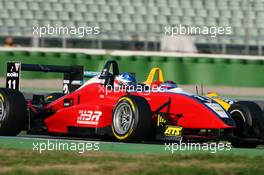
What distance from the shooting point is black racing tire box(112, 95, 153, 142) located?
29.0 ft

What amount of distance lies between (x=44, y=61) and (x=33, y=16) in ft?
13.7

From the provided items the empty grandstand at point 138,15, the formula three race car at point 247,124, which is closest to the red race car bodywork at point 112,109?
the formula three race car at point 247,124

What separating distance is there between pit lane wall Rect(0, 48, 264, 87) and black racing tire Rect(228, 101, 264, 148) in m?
9.91

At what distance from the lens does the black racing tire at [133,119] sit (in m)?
8.84

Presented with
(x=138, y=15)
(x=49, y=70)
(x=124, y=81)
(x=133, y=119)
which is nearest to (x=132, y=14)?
(x=138, y=15)

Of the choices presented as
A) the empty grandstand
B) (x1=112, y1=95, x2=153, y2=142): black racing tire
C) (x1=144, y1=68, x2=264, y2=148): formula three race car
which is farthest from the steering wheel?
the empty grandstand

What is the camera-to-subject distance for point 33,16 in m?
23.9

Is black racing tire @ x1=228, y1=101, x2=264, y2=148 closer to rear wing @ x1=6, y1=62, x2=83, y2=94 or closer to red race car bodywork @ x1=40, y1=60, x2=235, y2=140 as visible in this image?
red race car bodywork @ x1=40, y1=60, x2=235, y2=140

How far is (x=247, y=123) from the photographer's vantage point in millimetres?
9742

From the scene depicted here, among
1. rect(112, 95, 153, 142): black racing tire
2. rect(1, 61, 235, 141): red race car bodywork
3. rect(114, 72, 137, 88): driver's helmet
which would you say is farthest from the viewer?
rect(114, 72, 137, 88): driver's helmet

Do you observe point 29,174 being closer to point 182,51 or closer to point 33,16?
point 182,51

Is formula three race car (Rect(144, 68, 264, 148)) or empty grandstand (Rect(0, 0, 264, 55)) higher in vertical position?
empty grandstand (Rect(0, 0, 264, 55))

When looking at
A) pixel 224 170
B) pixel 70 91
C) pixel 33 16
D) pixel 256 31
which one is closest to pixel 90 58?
pixel 33 16

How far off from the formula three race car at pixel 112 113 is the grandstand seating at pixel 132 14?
42.3 feet
